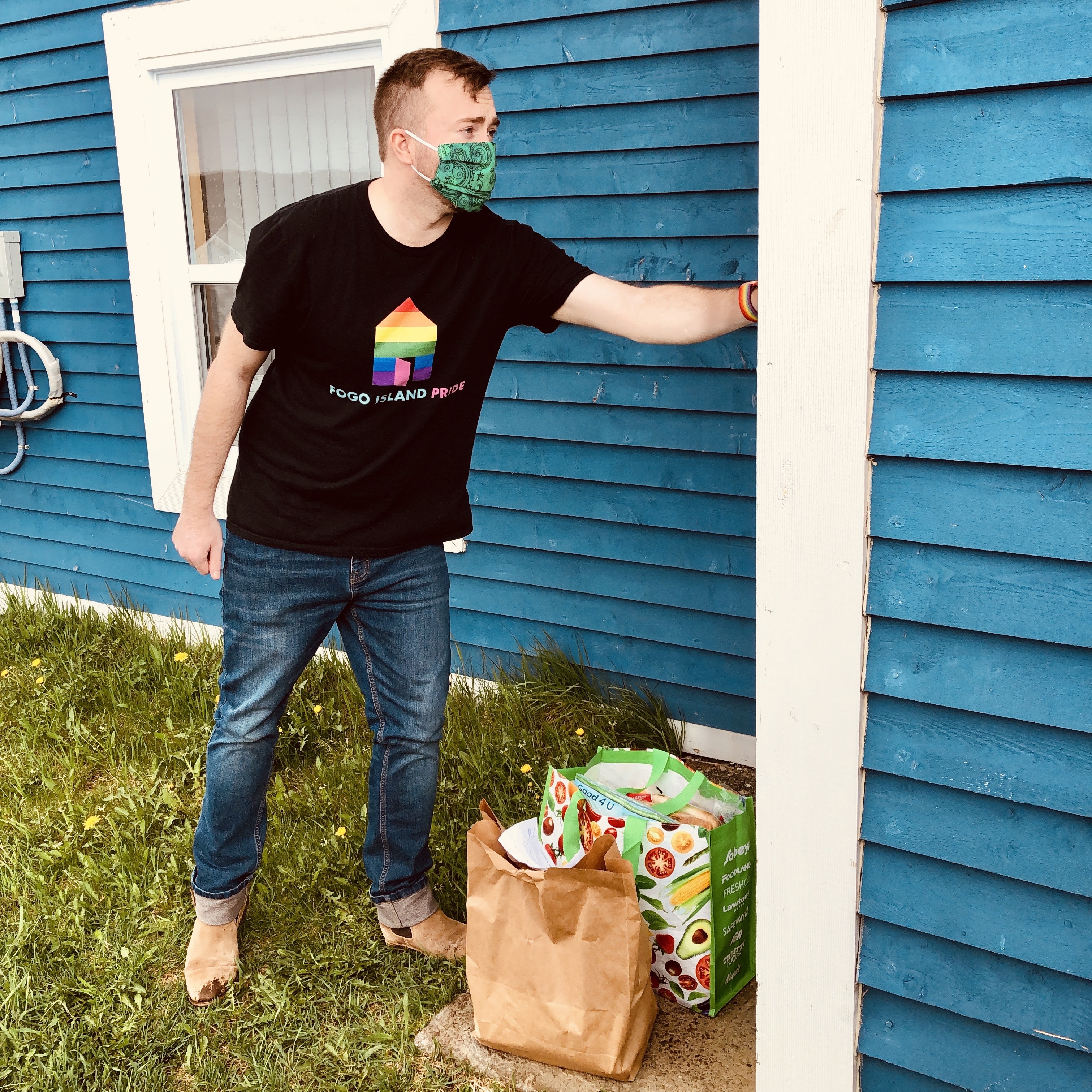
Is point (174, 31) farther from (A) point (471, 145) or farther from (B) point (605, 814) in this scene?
(B) point (605, 814)

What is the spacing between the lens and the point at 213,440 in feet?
7.68

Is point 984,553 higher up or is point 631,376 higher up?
point 631,376

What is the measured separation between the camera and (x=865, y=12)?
155 centimetres

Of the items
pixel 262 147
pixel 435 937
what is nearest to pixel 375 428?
pixel 435 937

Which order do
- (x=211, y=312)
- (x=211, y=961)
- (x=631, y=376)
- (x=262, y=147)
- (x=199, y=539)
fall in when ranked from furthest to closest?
(x=211, y=312) < (x=262, y=147) < (x=631, y=376) < (x=211, y=961) < (x=199, y=539)

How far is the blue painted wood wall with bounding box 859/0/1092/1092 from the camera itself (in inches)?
58.3

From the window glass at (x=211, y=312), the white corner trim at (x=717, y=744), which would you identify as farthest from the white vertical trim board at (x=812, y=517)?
the window glass at (x=211, y=312)

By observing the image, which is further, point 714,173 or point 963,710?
point 714,173

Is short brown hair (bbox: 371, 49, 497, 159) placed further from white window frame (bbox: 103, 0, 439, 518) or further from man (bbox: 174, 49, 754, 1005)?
white window frame (bbox: 103, 0, 439, 518)

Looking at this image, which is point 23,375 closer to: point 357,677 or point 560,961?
point 357,677

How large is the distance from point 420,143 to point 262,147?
225 cm

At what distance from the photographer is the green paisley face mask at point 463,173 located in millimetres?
2164

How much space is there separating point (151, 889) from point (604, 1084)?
1323mm

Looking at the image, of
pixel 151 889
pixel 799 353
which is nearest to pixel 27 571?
pixel 151 889
